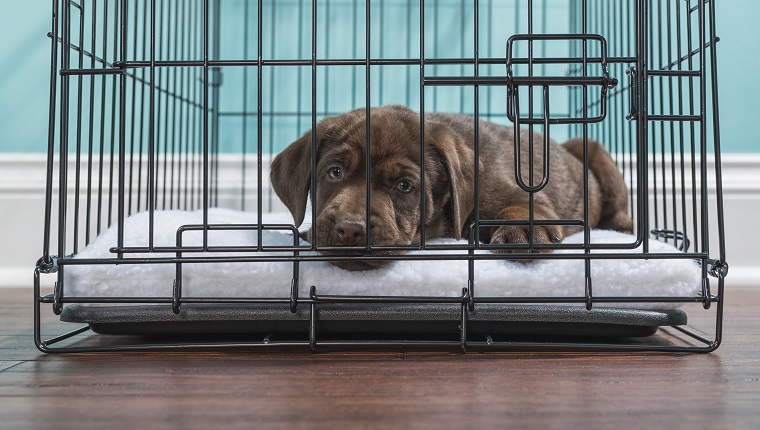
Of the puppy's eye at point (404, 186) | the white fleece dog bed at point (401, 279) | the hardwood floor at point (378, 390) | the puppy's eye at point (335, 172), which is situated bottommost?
the hardwood floor at point (378, 390)

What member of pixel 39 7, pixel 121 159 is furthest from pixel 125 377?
pixel 39 7

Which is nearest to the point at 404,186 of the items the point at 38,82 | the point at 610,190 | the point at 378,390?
the point at 378,390

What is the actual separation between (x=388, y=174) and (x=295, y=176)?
0.27 metres

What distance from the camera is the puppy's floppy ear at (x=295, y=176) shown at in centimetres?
187

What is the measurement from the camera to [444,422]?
964 millimetres

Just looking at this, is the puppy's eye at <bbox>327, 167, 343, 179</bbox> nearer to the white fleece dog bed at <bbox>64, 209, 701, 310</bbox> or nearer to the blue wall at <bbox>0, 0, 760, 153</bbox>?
the white fleece dog bed at <bbox>64, 209, 701, 310</bbox>

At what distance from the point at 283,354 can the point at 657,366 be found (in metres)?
0.75

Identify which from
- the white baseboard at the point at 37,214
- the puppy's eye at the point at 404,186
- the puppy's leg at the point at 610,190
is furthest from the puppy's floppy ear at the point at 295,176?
the white baseboard at the point at 37,214

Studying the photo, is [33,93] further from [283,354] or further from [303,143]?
[283,354]

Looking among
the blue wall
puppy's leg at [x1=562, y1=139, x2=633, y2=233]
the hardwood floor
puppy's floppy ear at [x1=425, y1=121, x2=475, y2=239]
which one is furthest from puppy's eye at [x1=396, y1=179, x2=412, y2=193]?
the blue wall

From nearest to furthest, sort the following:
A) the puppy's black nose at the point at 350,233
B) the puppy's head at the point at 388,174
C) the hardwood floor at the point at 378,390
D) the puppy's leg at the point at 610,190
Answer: the hardwood floor at the point at 378,390
the puppy's black nose at the point at 350,233
the puppy's head at the point at 388,174
the puppy's leg at the point at 610,190

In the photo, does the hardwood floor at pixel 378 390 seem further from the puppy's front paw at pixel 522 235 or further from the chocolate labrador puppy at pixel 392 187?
the puppy's front paw at pixel 522 235

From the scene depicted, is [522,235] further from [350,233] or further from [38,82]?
[38,82]

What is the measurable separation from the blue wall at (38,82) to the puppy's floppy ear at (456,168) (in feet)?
4.63
